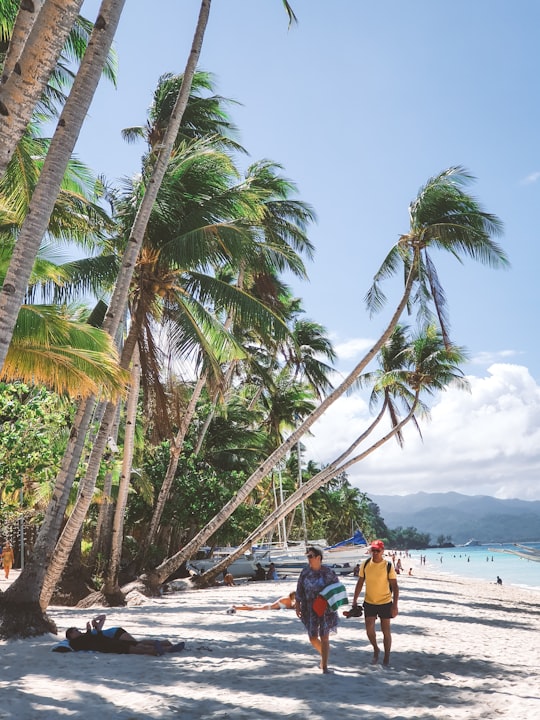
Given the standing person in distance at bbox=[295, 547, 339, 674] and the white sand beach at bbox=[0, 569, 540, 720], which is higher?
the standing person in distance at bbox=[295, 547, 339, 674]

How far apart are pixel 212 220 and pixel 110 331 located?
419 centimetres

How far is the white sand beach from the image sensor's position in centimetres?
528

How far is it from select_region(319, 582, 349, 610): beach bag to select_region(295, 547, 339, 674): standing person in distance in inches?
2.4

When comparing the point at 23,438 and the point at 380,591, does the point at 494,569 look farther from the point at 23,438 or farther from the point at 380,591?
the point at 380,591

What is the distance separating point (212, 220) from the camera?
12992 millimetres

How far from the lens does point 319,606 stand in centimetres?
645

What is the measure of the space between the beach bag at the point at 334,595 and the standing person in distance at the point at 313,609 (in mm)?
61

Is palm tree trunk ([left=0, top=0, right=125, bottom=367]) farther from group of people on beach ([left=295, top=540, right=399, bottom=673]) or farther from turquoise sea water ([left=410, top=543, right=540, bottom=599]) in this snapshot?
turquoise sea water ([left=410, top=543, right=540, bottom=599])

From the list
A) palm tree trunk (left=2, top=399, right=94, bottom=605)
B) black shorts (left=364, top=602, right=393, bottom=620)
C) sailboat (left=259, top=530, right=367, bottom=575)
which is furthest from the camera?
sailboat (left=259, top=530, right=367, bottom=575)

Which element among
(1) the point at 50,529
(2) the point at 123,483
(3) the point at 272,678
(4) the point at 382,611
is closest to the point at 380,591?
(4) the point at 382,611

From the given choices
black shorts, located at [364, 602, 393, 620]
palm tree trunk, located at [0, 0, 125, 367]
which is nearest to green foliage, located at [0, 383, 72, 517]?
palm tree trunk, located at [0, 0, 125, 367]

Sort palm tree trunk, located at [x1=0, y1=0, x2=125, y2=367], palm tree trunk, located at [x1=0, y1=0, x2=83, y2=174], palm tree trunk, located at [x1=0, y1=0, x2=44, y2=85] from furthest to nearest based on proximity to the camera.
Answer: palm tree trunk, located at [x1=0, y1=0, x2=125, y2=367]
palm tree trunk, located at [x1=0, y1=0, x2=44, y2=85]
palm tree trunk, located at [x1=0, y1=0, x2=83, y2=174]

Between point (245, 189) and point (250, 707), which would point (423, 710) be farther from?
point (245, 189)

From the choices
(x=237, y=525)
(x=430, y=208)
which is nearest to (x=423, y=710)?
(x=430, y=208)
